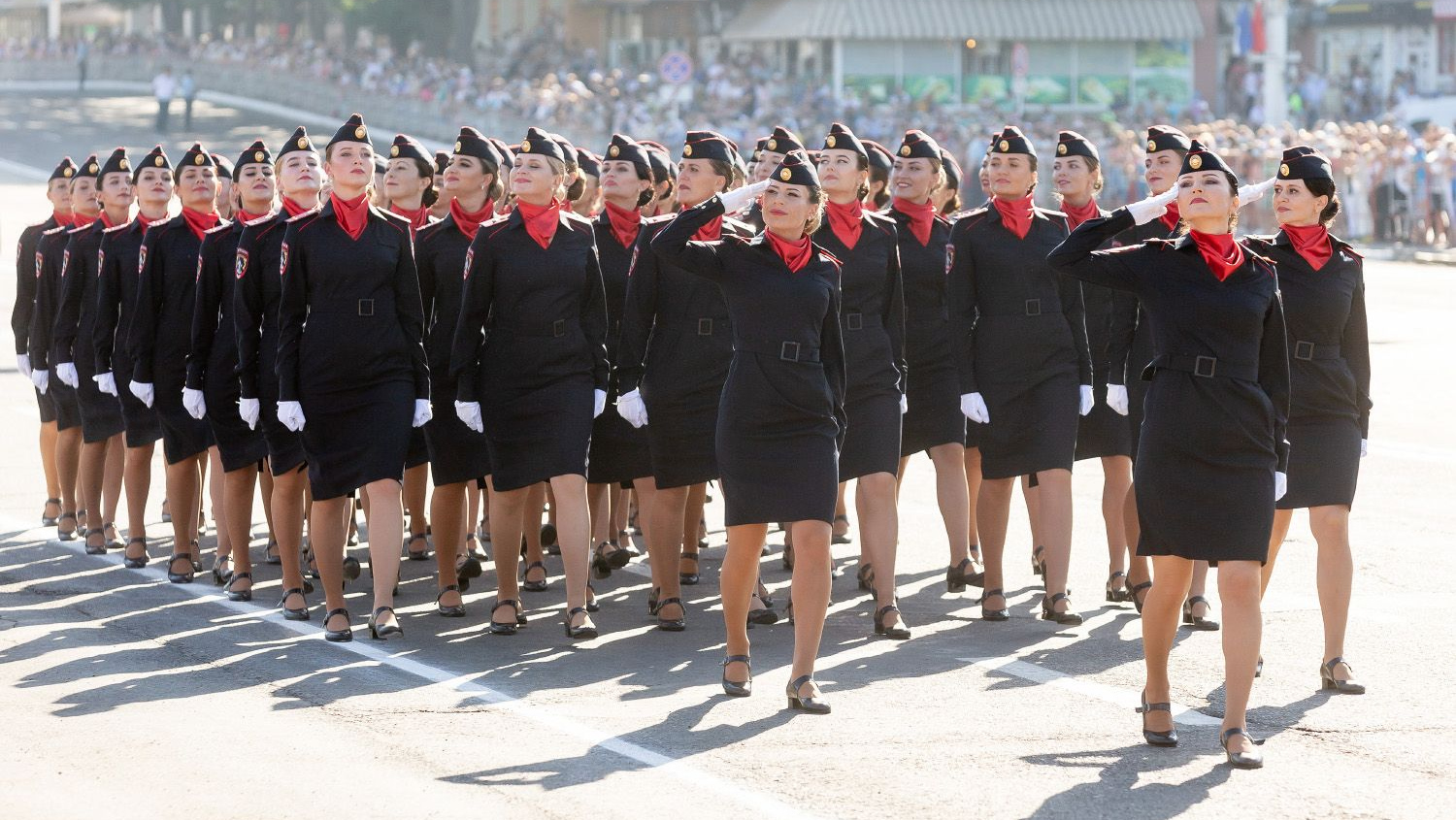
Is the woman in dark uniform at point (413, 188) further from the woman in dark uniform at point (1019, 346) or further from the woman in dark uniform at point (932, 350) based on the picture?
the woman in dark uniform at point (1019, 346)

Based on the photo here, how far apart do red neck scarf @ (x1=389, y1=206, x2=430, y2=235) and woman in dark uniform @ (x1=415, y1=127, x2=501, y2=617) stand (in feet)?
0.36

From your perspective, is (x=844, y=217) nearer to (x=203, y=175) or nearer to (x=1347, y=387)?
(x=1347, y=387)

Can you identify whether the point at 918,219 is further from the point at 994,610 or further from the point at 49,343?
the point at 49,343

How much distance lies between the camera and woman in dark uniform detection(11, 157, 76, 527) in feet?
40.4

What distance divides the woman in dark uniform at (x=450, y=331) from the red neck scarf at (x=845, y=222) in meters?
1.63

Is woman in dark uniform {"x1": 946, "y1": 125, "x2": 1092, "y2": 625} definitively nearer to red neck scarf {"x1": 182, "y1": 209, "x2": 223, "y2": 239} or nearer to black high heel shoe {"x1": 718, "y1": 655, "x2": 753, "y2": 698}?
black high heel shoe {"x1": 718, "y1": 655, "x2": 753, "y2": 698}

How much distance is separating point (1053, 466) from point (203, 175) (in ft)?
14.7

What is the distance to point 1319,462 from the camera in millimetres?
8070

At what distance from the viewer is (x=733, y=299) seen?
792 cm

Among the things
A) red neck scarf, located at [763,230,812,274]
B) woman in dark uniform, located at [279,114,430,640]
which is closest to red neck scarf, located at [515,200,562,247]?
woman in dark uniform, located at [279,114,430,640]

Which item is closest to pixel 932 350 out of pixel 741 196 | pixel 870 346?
pixel 870 346

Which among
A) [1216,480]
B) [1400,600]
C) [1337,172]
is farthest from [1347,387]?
[1337,172]

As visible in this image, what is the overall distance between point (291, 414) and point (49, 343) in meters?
3.58

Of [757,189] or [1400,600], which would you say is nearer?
[757,189]
